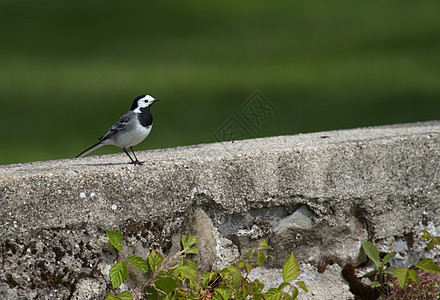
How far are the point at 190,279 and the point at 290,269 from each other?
476 millimetres

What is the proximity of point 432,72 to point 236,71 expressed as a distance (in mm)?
3621

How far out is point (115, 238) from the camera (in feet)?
8.57

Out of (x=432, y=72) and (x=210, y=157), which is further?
Answer: (x=432, y=72)

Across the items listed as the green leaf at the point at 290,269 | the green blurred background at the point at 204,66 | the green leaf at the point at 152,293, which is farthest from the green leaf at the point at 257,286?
the green blurred background at the point at 204,66

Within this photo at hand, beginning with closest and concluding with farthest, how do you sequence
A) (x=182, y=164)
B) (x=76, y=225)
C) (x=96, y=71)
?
(x=76, y=225) → (x=182, y=164) → (x=96, y=71)

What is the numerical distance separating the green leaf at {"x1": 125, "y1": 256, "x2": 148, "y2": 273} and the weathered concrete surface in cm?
8

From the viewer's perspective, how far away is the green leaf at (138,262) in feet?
8.54

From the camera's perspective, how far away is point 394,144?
10.5 ft

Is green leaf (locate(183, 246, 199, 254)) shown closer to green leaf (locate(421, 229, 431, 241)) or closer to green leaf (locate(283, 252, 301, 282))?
green leaf (locate(283, 252, 301, 282))

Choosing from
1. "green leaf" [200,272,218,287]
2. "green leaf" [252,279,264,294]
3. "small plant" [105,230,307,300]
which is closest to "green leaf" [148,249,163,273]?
"small plant" [105,230,307,300]

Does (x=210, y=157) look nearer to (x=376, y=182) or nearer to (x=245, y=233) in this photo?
(x=245, y=233)

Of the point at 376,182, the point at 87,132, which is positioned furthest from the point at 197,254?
the point at 87,132

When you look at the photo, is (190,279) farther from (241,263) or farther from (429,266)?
(429,266)

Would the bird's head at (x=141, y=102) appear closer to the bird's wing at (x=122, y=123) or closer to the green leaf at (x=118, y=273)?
the bird's wing at (x=122, y=123)
